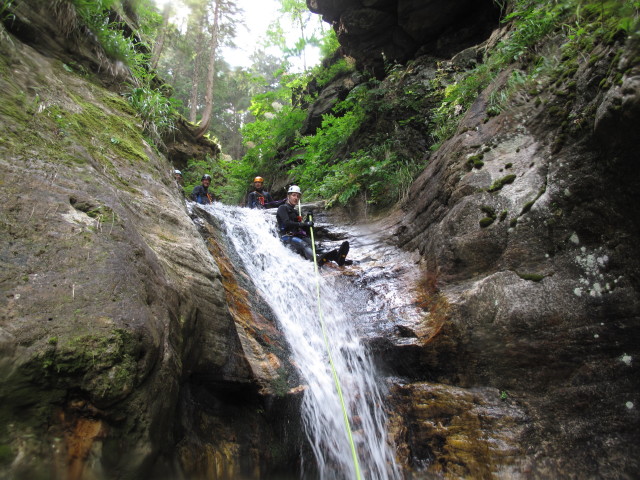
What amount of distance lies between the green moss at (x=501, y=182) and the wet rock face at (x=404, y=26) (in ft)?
29.8

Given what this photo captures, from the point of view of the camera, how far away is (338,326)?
18.6 ft

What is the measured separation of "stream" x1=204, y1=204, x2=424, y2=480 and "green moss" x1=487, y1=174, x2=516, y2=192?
178cm

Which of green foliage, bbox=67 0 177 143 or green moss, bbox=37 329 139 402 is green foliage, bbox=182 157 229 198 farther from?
green moss, bbox=37 329 139 402

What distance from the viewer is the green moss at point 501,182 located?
4.76 m

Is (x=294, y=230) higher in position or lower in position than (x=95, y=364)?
higher

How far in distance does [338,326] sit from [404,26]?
1167 centimetres

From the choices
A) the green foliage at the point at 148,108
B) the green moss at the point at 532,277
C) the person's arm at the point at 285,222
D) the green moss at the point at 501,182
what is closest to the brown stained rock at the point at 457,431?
the green moss at the point at 532,277

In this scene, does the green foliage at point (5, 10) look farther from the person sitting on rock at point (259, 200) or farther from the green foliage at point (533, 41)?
the person sitting on rock at point (259, 200)

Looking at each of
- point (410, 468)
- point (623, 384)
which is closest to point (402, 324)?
point (410, 468)

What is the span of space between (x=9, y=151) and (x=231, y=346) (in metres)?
2.55

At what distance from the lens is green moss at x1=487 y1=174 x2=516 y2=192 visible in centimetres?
476

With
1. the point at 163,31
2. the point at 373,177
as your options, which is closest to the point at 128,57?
the point at 373,177

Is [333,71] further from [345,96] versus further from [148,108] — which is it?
[148,108]

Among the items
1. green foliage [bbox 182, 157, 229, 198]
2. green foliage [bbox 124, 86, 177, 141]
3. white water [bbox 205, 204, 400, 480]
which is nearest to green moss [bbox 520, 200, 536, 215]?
white water [bbox 205, 204, 400, 480]
